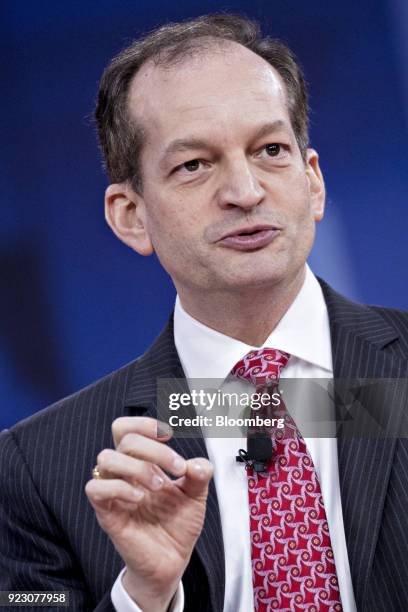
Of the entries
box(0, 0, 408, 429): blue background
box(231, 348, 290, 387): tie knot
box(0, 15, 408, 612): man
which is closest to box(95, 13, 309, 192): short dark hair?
box(0, 15, 408, 612): man

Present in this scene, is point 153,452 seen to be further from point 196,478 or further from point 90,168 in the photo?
point 90,168

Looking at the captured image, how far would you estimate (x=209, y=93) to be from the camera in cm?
195

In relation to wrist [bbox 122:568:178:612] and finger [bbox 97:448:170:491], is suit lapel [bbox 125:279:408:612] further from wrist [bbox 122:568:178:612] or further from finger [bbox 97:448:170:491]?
finger [bbox 97:448:170:491]

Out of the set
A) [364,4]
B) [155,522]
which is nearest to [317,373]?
[155,522]

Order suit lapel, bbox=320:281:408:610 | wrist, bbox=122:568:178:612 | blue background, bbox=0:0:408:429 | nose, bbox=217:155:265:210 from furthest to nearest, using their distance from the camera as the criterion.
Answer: blue background, bbox=0:0:408:429 < nose, bbox=217:155:265:210 < suit lapel, bbox=320:281:408:610 < wrist, bbox=122:568:178:612

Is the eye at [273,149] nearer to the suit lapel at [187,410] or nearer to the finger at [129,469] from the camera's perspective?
the suit lapel at [187,410]

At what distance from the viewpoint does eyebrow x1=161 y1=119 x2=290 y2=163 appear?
1924 mm

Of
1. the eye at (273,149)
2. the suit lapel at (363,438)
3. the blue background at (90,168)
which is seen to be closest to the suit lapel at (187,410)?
the suit lapel at (363,438)

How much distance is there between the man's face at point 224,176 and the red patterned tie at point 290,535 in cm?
33

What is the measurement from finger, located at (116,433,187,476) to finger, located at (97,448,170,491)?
12mm

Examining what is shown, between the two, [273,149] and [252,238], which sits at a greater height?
[273,149]

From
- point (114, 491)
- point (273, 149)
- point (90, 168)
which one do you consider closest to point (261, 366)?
point (273, 149)

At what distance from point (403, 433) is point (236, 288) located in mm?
422

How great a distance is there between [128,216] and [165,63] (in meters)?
0.36
